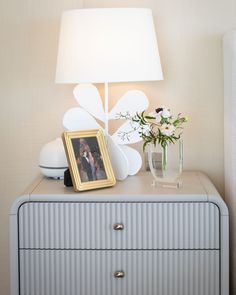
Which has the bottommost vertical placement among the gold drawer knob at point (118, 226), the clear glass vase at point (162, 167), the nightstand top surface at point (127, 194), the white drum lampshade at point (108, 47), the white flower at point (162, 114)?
the gold drawer knob at point (118, 226)

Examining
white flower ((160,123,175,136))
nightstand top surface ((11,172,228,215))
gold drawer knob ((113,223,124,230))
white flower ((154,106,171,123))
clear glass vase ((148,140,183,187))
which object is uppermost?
white flower ((154,106,171,123))

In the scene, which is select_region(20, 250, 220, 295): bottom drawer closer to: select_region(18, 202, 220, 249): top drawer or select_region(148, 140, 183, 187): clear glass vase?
select_region(18, 202, 220, 249): top drawer

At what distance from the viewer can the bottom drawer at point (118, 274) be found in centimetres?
211

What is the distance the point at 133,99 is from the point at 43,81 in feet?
1.30

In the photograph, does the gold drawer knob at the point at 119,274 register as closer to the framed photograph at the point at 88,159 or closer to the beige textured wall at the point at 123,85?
the framed photograph at the point at 88,159

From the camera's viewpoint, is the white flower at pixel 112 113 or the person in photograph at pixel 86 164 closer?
the person in photograph at pixel 86 164

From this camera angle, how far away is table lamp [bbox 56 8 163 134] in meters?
2.19

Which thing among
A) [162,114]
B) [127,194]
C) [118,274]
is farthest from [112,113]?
[118,274]

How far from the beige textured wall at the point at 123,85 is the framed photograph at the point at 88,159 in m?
0.34

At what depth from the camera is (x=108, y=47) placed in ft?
7.19

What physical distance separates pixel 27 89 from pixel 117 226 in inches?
30.8

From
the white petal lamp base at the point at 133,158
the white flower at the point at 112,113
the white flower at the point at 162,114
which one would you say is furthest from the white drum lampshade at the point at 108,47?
the white petal lamp base at the point at 133,158

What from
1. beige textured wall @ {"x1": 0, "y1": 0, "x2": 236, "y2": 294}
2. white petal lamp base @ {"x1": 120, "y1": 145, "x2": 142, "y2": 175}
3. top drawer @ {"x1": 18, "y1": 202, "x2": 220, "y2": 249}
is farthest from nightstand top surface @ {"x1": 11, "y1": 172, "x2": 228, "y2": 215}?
beige textured wall @ {"x1": 0, "y1": 0, "x2": 236, "y2": 294}

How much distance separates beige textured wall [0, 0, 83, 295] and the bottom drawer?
0.55 meters
